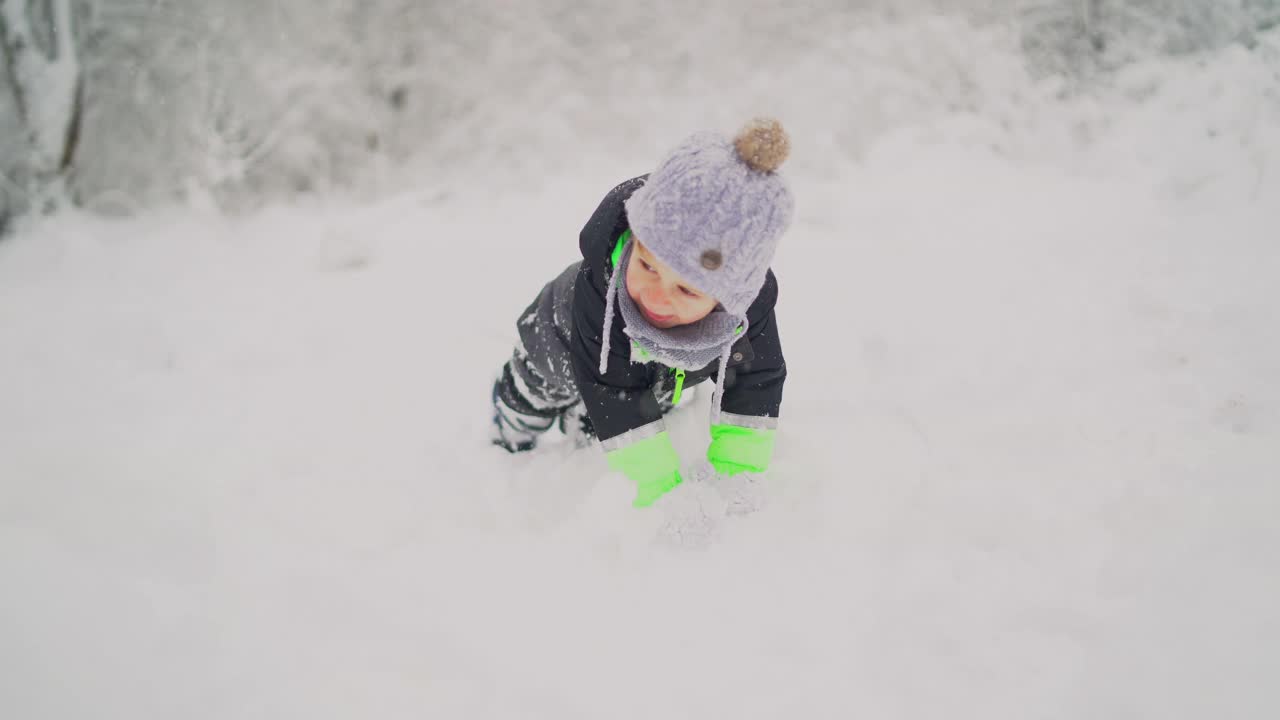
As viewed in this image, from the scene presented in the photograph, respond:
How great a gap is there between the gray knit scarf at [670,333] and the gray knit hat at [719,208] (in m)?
0.15

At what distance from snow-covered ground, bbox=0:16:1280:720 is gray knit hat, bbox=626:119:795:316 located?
0.62m

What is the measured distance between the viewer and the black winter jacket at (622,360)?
124 centimetres

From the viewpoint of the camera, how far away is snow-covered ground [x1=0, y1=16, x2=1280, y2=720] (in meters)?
1.24

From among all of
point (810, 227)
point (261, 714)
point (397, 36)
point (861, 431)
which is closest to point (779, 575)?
point (861, 431)

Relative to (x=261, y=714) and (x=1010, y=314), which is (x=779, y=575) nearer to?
(x=261, y=714)

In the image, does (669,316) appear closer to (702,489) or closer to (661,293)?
(661,293)

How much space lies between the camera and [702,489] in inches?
58.9

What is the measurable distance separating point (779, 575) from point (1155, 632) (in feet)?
2.35

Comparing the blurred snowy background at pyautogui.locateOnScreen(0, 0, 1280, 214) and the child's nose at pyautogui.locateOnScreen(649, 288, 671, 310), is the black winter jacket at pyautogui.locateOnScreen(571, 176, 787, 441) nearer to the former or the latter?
the child's nose at pyautogui.locateOnScreen(649, 288, 671, 310)

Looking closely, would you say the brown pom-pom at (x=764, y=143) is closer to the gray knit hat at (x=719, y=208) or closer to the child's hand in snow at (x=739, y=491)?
the gray knit hat at (x=719, y=208)

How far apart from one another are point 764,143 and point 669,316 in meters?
0.36

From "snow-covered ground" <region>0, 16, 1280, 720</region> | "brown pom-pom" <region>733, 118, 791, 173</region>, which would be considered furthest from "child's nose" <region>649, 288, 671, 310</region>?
"snow-covered ground" <region>0, 16, 1280, 720</region>

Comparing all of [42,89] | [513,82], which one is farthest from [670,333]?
[42,89]

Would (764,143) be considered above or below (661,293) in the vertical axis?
above
